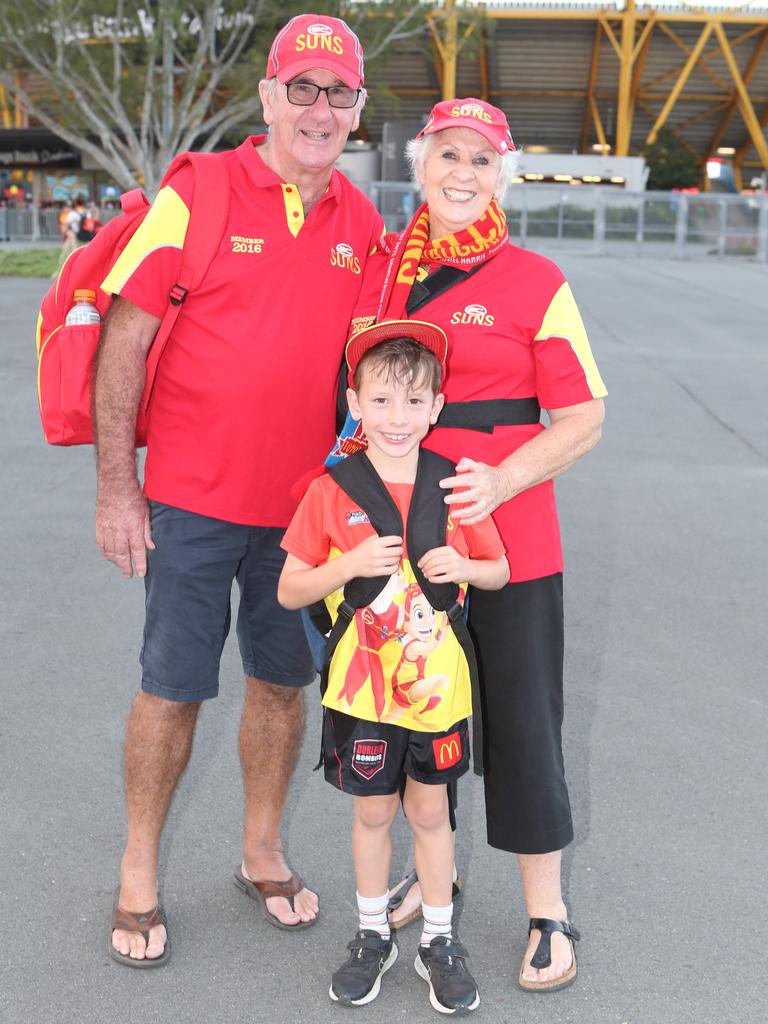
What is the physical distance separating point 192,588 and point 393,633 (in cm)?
65

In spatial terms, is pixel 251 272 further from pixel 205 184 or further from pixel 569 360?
pixel 569 360

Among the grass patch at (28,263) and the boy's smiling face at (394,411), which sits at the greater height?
the boy's smiling face at (394,411)

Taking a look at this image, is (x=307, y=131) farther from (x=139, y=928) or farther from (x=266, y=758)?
(x=139, y=928)

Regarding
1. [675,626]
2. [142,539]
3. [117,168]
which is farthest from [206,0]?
[142,539]

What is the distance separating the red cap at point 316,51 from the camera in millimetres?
3115

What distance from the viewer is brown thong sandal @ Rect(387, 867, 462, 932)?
10.7 ft

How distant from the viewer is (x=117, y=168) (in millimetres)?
32688

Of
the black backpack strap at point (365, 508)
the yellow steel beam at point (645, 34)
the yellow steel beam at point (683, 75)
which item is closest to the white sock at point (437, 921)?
the black backpack strap at point (365, 508)

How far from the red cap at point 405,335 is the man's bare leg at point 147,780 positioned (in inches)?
42.4

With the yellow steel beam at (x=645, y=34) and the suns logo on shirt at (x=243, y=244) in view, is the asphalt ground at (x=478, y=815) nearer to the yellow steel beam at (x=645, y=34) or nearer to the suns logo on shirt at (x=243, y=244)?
the suns logo on shirt at (x=243, y=244)

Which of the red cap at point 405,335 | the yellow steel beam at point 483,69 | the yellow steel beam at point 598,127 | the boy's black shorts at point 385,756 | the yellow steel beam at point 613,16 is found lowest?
the boy's black shorts at point 385,756

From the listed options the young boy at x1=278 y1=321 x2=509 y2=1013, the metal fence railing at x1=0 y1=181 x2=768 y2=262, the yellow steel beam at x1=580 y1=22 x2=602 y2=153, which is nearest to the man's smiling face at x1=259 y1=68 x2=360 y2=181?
the young boy at x1=278 y1=321 x2=509 y2=1013

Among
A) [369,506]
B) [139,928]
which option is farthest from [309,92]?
[139,928]

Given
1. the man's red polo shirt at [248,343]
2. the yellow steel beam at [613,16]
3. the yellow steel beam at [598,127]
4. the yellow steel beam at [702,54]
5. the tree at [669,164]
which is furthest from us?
the yellow steel beam at [598,127]
